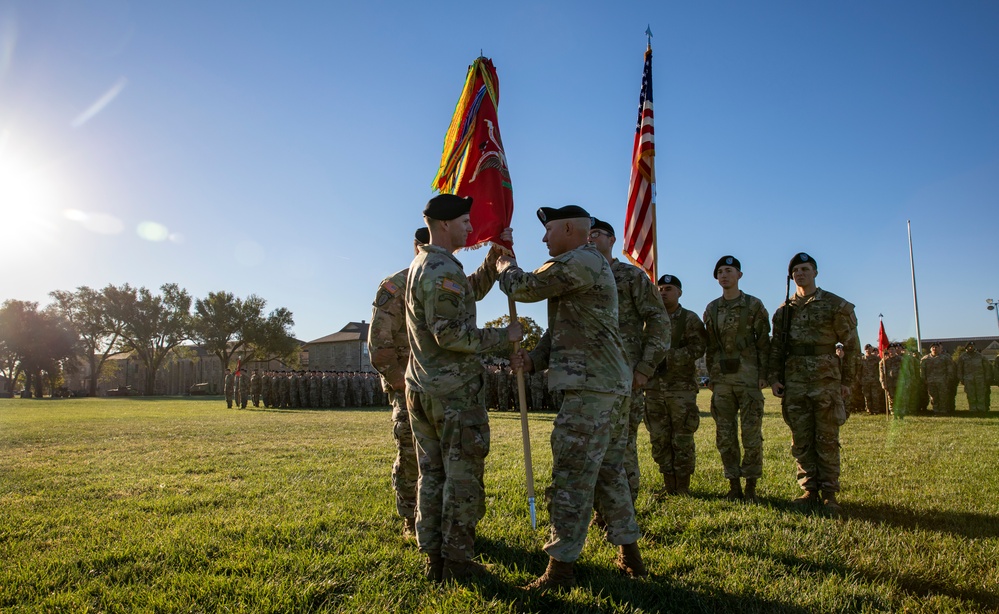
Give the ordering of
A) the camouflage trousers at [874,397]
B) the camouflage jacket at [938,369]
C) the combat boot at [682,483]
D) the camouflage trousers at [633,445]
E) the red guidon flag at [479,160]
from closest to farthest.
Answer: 1. the camouflage trousers at [633,445]
2. the red guidon flag at [479,160]
3. the combat boot at [682,483]
4. the camouflage jacket at [938,369]
5. the camouflage trousers at [874,397]

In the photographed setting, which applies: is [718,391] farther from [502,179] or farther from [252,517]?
[252,517]

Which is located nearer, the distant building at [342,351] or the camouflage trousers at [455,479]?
the camouflage trousers at [455,479]

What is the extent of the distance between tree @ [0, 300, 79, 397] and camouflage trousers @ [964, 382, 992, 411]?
7325cm

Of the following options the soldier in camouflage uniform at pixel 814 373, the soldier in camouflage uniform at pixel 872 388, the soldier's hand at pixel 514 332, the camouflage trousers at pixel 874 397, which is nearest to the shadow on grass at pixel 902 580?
the soldier in camouflage uniform at pixel 814 373

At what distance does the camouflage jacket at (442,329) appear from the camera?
129 inches

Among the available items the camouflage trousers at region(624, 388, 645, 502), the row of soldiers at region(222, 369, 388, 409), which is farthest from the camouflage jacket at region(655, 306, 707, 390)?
the row of soldiers at region(222, 369, 388, 409)

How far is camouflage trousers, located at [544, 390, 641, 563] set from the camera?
10.5 feet

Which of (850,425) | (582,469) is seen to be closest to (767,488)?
(582,469)

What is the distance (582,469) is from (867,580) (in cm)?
177

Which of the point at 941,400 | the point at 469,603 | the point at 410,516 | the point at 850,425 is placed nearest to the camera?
the point at 469,603

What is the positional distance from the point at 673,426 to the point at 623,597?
3.06 meters

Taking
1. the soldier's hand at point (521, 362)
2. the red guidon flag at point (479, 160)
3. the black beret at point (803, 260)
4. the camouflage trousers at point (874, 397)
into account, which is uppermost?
the red guidon flag at point (479, 160)

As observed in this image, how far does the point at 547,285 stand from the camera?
Result: 3.36 metres

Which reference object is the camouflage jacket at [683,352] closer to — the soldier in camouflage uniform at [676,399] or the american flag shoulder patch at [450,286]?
the soldier in camouflage uniform at [676,399]
